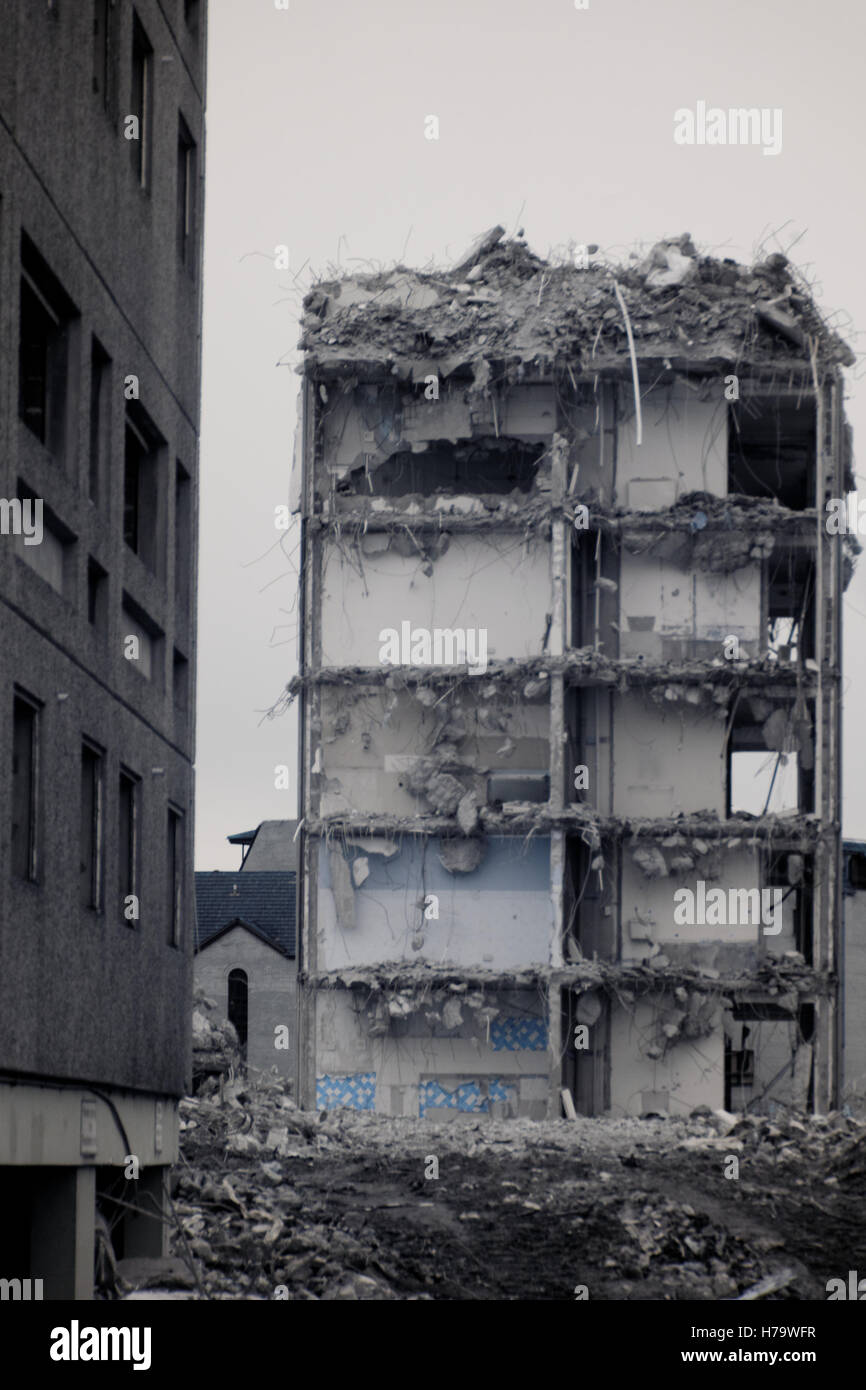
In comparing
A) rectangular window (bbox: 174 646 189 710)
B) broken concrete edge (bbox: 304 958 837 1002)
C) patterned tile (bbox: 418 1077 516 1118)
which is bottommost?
→ patterned tile (bbox: 418 1077 516 1118)

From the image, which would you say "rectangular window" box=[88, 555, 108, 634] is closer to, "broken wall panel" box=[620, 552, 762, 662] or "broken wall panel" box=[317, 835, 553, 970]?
"broken wall panel" box=[317, 835, 553, 970]

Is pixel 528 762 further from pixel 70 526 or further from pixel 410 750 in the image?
pixel 70 526

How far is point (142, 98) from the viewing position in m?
16.8

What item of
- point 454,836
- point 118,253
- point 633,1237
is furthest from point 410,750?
point 118,253

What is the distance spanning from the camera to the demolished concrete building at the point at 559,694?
113ft

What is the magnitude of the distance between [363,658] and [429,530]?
2.55 m

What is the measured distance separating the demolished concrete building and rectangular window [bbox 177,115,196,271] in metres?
15.9

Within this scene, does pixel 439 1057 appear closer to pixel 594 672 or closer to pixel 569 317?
pixel 594 672

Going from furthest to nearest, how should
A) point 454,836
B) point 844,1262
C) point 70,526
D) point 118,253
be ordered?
point 454,836
point 844,1262
point 118,253
point 70,526

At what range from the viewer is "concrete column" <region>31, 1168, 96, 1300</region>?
13102 millimetres

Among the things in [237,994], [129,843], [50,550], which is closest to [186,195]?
[129,843]

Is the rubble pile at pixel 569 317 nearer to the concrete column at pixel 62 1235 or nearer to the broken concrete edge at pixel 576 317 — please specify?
the broken concrete edge at pixel 576 317

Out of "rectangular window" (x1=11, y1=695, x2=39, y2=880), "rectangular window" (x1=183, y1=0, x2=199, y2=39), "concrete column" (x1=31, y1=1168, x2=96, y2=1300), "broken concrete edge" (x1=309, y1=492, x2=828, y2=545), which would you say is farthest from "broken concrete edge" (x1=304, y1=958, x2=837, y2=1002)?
"rectangular window" (x1=11, y1=695, x2=39, y2=880)

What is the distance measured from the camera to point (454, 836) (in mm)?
34375
